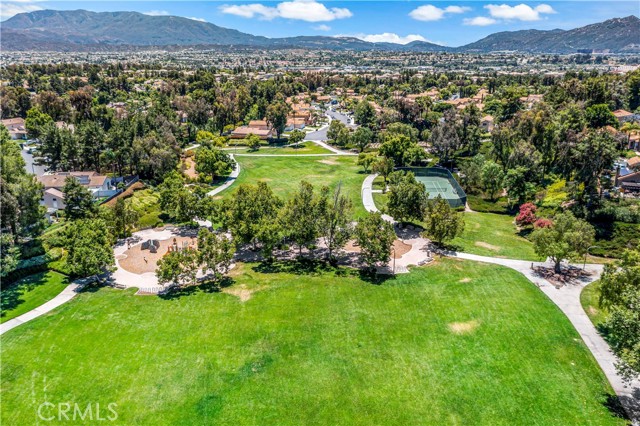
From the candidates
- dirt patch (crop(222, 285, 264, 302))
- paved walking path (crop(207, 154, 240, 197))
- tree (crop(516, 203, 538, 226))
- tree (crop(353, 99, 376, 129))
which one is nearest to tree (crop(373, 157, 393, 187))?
tree (crop(516, 203, 538, 226))

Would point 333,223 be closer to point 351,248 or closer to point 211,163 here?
point 351,248

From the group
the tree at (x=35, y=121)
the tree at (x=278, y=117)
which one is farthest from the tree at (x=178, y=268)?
the tree at (x=35, y=121)

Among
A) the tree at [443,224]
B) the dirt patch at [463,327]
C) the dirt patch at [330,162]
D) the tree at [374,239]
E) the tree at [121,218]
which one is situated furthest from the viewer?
the dirt patch at [330,162]

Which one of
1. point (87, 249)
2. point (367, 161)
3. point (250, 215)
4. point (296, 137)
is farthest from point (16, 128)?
point (250, 215)

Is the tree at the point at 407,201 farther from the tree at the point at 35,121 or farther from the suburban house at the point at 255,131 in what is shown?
the tree at the point at 35,121

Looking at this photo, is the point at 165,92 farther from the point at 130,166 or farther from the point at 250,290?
the point at 250,290

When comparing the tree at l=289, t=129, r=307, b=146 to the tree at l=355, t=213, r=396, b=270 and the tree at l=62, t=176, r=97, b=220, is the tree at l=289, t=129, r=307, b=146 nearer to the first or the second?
the tree at l=62, t=176, r=97, b=220

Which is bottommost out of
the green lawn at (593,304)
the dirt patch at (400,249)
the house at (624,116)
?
the dirt patch at (400,249)

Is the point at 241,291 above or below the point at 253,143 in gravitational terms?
below
